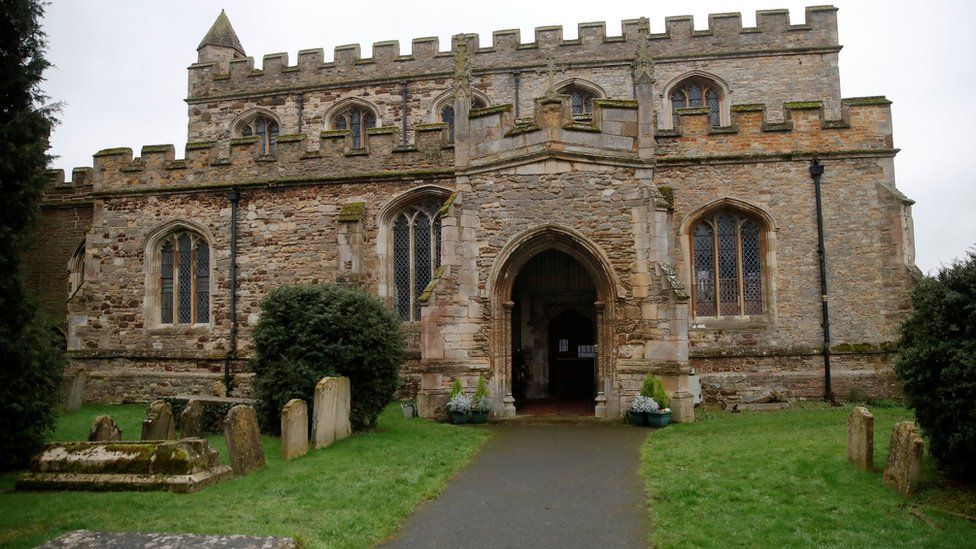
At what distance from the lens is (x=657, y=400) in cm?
1258

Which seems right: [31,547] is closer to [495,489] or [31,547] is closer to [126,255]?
[495,489]

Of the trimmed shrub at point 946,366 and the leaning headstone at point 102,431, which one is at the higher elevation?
the trimmed shrub at point 946,366

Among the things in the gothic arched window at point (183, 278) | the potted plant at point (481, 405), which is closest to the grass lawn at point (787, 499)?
the potted plant at point (481, 405)

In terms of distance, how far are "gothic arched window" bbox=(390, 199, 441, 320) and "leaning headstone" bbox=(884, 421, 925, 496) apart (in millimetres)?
10859

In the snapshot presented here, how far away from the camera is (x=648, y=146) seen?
13.6 m

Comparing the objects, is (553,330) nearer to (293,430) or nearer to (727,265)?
(727,265)

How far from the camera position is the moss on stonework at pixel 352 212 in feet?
53.7

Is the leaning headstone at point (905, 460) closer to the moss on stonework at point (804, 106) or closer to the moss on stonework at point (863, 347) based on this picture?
the moss on stonework at point (863, 347)

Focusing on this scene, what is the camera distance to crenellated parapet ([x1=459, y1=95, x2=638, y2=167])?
1358cm

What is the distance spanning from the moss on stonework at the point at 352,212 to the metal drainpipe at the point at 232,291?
2.74m

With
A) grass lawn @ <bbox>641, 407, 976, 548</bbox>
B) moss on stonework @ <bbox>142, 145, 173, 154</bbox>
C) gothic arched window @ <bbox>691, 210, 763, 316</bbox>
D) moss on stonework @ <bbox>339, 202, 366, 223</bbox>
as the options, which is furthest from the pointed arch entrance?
moss on stonework @ <bbox>142, 145, 173, 154</bbox>

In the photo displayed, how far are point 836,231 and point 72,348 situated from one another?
1806 centimetres

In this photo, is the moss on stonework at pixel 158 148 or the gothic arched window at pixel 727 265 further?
the moss on stonework at pixel 158 148

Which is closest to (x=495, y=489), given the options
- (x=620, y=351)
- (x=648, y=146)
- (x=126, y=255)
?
(x=620, y=351)
